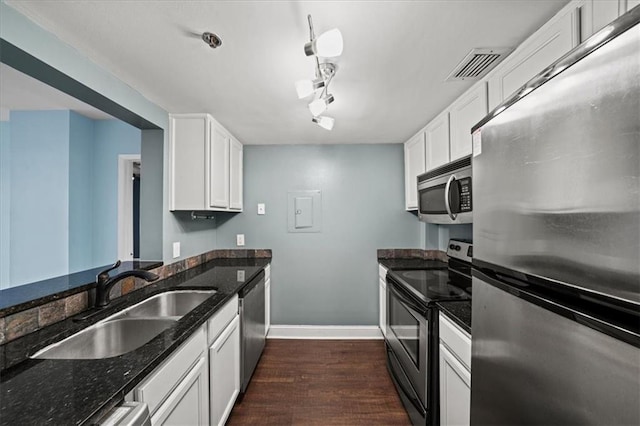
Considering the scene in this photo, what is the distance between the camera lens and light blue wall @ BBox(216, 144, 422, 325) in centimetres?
321

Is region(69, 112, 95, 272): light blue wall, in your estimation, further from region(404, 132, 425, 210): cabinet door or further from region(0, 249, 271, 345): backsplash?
region(404, 132, 425, 210): cabinet door

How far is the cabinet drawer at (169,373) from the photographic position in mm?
949

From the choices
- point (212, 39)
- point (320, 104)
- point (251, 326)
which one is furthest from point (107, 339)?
point (320, 104)

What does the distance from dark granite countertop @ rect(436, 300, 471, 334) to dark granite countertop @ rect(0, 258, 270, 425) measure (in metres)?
1.26

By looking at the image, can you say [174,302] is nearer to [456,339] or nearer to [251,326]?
[251,326]

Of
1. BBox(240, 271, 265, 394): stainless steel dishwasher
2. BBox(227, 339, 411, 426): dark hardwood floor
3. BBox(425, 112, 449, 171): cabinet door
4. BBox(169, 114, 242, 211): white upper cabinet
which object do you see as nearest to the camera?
BBox(227, 339, 411, 426): dark hardwood floor

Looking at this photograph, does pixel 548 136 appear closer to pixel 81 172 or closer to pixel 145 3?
pixel 145 3

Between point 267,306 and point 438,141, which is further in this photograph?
point 267,306

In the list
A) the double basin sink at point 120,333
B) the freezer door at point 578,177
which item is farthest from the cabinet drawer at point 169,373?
the freezer door at point 578,177

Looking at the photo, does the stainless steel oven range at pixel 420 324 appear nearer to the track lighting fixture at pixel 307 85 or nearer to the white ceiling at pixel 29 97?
the track lighting fixture at pixel 307 85

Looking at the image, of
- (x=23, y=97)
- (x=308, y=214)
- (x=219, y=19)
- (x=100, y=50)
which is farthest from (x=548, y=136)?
(x=23, y=97)

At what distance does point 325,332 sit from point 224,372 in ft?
5.37

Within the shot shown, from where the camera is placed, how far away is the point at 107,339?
1354 mm

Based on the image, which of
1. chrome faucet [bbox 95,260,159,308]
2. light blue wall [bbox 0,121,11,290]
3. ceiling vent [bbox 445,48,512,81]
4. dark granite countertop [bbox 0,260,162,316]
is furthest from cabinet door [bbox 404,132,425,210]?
light blue wall [bbox 0,121,11,290]
